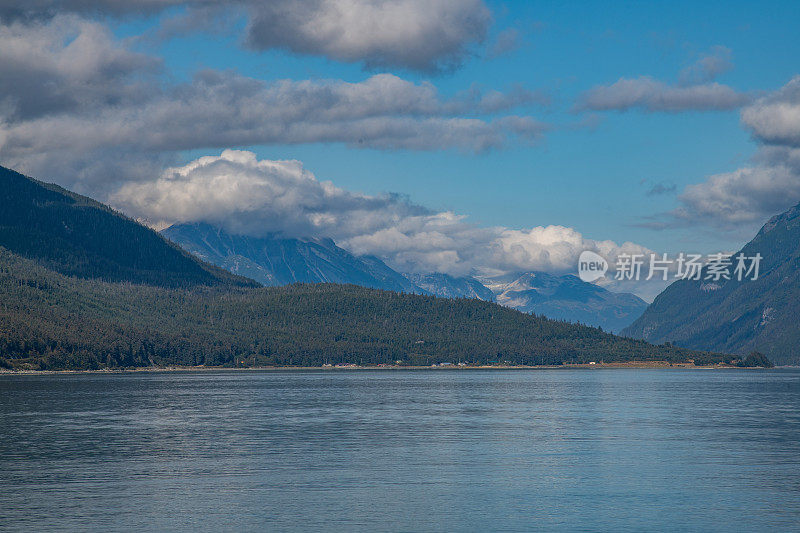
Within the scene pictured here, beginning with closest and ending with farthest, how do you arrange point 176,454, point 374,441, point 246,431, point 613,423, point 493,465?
point 493,465 → point 176,454 → point 374,441 → point 246,431 → point 613,423

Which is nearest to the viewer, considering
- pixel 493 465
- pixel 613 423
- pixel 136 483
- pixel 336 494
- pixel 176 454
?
pixel 336 494

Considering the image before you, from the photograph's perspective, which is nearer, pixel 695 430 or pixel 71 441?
pixel 71 441

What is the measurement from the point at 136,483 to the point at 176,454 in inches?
926

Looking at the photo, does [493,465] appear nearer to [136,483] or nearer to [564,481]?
[564,481]

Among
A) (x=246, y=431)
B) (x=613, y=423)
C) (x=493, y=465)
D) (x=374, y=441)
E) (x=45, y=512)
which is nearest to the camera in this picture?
(x=45, y=512)

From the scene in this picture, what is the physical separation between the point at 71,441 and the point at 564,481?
240 ft

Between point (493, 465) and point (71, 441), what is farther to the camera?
point (71, 441)

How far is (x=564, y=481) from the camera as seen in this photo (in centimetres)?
9062

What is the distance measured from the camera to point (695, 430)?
142875 millimetres

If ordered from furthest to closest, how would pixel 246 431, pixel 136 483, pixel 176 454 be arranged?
pixel 246 431, pixel 176 454, pixel 136 483

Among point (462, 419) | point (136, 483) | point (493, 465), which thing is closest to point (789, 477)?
point (493, 465)

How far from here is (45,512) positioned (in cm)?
7525

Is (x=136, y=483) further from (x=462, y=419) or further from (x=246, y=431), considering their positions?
(x=462, y=419)

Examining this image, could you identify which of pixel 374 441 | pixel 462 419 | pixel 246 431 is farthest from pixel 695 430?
pixel 246 431
